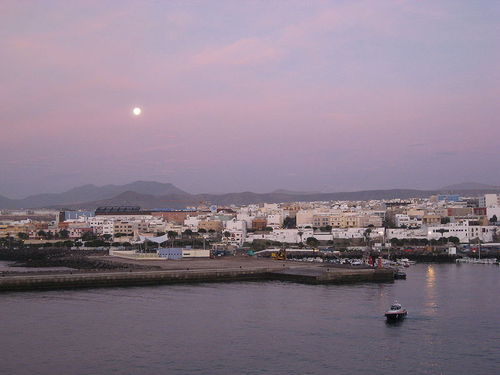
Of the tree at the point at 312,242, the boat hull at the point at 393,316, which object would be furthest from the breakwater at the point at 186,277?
the tree at the point at 312,242

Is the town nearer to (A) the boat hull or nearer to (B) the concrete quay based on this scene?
(B) the concrete quay

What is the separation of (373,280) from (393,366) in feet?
43.4

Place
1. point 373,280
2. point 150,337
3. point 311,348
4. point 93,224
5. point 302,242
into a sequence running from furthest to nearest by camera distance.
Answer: point 93,224
point 302,242
point 373,280
point 150,337
point 311,348

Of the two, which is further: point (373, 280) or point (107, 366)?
point (373, 280)

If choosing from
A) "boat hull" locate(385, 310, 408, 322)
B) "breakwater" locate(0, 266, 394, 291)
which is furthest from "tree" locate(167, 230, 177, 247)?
"boat hull" locate(385, 310, 408, 322)

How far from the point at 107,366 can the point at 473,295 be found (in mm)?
12505

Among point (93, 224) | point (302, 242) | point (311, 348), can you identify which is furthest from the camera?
point (93, 224)

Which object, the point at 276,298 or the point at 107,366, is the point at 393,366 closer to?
the point at 107,366

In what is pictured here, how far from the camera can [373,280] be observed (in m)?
25.0

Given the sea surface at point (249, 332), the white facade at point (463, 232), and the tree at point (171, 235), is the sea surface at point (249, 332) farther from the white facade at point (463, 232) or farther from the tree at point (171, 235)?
the tree at point (171, 235)

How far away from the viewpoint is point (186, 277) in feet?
82.0

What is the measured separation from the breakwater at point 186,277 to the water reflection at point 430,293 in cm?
168

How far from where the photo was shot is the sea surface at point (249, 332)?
12.0 meters

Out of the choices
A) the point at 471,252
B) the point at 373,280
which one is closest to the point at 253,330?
the point at 373,280
